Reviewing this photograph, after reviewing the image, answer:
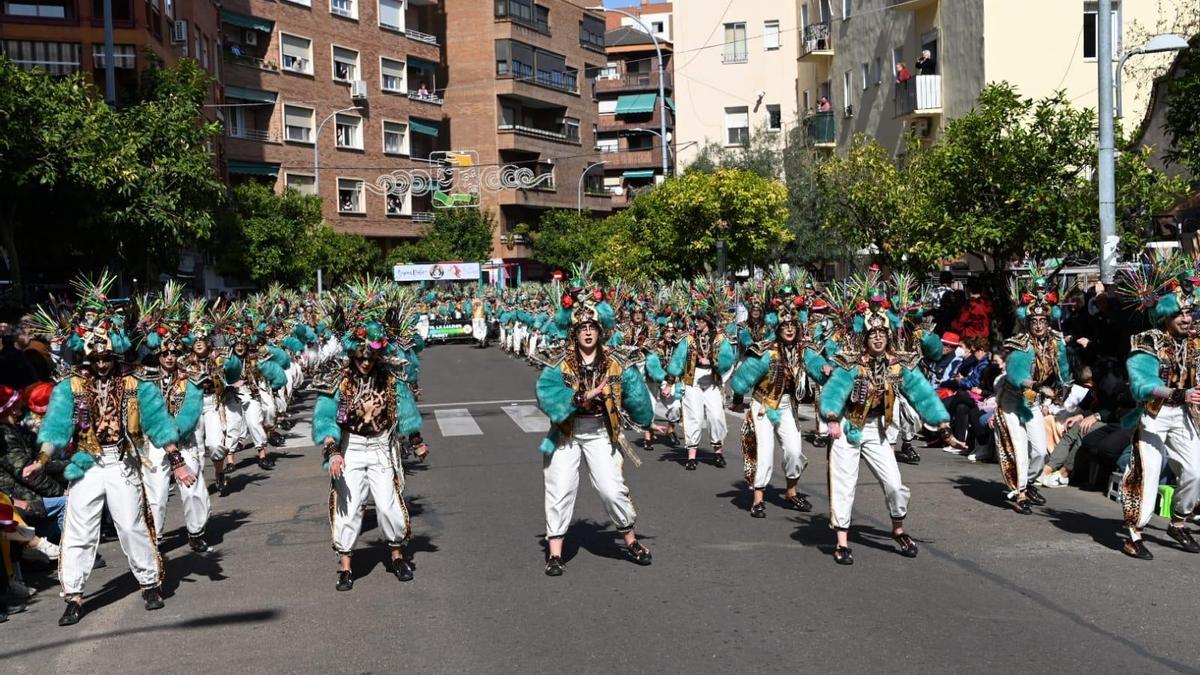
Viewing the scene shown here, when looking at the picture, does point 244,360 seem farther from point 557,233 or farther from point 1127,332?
point 557,233

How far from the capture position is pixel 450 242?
5978 centimetres

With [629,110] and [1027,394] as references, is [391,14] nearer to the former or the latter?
[629,110]

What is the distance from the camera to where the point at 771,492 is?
12.5 meters

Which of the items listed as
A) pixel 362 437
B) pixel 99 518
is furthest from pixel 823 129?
pixel 99 518

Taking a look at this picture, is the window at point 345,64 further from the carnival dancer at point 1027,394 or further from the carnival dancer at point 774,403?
the carnival dancer at point 1027,394

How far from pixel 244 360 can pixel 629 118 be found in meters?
69.2

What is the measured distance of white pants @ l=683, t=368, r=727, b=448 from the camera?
579 inches

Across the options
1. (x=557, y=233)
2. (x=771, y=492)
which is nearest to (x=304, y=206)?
(x=557, y=233)

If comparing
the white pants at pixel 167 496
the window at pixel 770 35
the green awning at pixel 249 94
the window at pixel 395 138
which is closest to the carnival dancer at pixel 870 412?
the white pants at pixel 167 496

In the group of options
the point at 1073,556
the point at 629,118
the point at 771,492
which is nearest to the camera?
the point at 1073,556

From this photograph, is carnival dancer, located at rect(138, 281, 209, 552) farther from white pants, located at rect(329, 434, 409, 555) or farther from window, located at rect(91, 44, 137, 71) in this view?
window, located at rect(91, 44, 137, 71)

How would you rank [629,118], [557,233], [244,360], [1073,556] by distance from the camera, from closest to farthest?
1. [1073,556]
2. [244,360]
3. [557,233]
4. [629,118]

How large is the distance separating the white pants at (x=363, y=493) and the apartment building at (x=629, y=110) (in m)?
71.8

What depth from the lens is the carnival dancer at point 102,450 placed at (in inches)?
327
